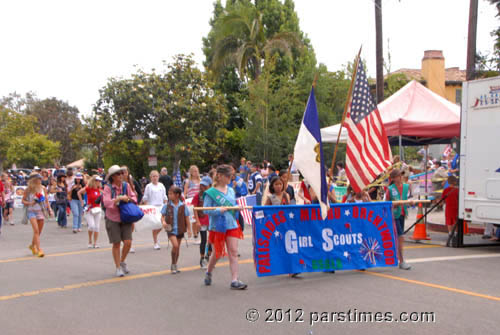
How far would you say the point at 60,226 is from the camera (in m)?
16.8

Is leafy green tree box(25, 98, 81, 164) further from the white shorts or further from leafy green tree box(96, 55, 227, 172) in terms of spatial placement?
the white shorts

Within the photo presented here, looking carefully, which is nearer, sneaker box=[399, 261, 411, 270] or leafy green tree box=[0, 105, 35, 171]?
sneaker box=[399, 261, 411, 270]

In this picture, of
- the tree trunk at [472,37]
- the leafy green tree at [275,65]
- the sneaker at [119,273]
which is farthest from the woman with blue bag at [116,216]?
the leafy green tree at [275,65]

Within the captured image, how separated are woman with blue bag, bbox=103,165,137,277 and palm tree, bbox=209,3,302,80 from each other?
76.1ft

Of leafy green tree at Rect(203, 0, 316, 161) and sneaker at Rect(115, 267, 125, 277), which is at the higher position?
leafy green tree at Rect(203, 0, 316, 161)

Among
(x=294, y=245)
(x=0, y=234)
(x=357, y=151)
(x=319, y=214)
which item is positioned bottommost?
(x=0, y=234)

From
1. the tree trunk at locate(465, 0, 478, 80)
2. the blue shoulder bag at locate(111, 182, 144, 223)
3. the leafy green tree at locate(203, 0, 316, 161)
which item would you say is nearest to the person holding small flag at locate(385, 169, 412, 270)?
the blue shoulder bag at locate(111, 182, 144, 223)

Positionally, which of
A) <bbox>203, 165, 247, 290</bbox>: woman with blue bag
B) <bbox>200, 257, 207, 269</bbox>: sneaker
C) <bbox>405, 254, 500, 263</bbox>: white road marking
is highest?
<bbox>203, 165, 247, 290</bbox>: woman with blue bag

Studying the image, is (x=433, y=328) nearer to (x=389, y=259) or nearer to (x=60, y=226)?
(x=389, y=259)

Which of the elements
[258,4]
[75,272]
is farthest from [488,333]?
[258,4]

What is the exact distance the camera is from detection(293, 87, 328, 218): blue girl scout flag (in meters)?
6.90

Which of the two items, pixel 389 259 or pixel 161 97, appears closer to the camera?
pixel 389 259

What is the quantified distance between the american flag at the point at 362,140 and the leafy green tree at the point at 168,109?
2008 centimetres

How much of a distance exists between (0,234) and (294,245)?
10945 mm
